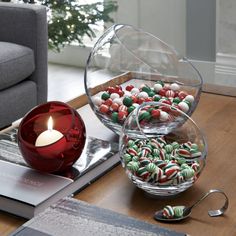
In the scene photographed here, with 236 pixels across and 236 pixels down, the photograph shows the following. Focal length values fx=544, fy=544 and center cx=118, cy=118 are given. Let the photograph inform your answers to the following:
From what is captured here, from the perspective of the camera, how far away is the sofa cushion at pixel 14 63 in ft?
7.67

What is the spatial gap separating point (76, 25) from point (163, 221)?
2590 millimetres

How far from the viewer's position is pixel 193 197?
108 centimetres

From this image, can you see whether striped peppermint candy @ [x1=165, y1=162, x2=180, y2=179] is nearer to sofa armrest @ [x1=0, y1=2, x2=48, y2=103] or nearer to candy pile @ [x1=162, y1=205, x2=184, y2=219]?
candy pile @ [x1=162, y1=205, x2=184, y2=219]

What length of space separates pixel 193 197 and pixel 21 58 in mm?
1523

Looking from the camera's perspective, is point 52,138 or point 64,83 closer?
point 52,138

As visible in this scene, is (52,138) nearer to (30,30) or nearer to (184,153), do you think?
(184,153)

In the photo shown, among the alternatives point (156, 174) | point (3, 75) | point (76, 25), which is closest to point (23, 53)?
point (3, 75)

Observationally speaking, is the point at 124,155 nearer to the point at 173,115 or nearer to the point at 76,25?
the point at 173,115

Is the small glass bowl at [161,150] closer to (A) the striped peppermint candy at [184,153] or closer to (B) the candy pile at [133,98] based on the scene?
(A) the striped peppermint candy at [184,153]

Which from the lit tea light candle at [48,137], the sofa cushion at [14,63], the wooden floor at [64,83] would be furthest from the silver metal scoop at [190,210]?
the wooden floor at [64,83]

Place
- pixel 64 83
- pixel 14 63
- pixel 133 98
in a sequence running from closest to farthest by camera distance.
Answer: pixel 133 98 → pixel 14 63 → pixel 64 83

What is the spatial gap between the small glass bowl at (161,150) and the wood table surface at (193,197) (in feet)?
0.12

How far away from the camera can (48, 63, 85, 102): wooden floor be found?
3.36 meters

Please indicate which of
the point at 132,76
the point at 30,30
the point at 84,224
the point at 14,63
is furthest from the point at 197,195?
the point at 30,30
